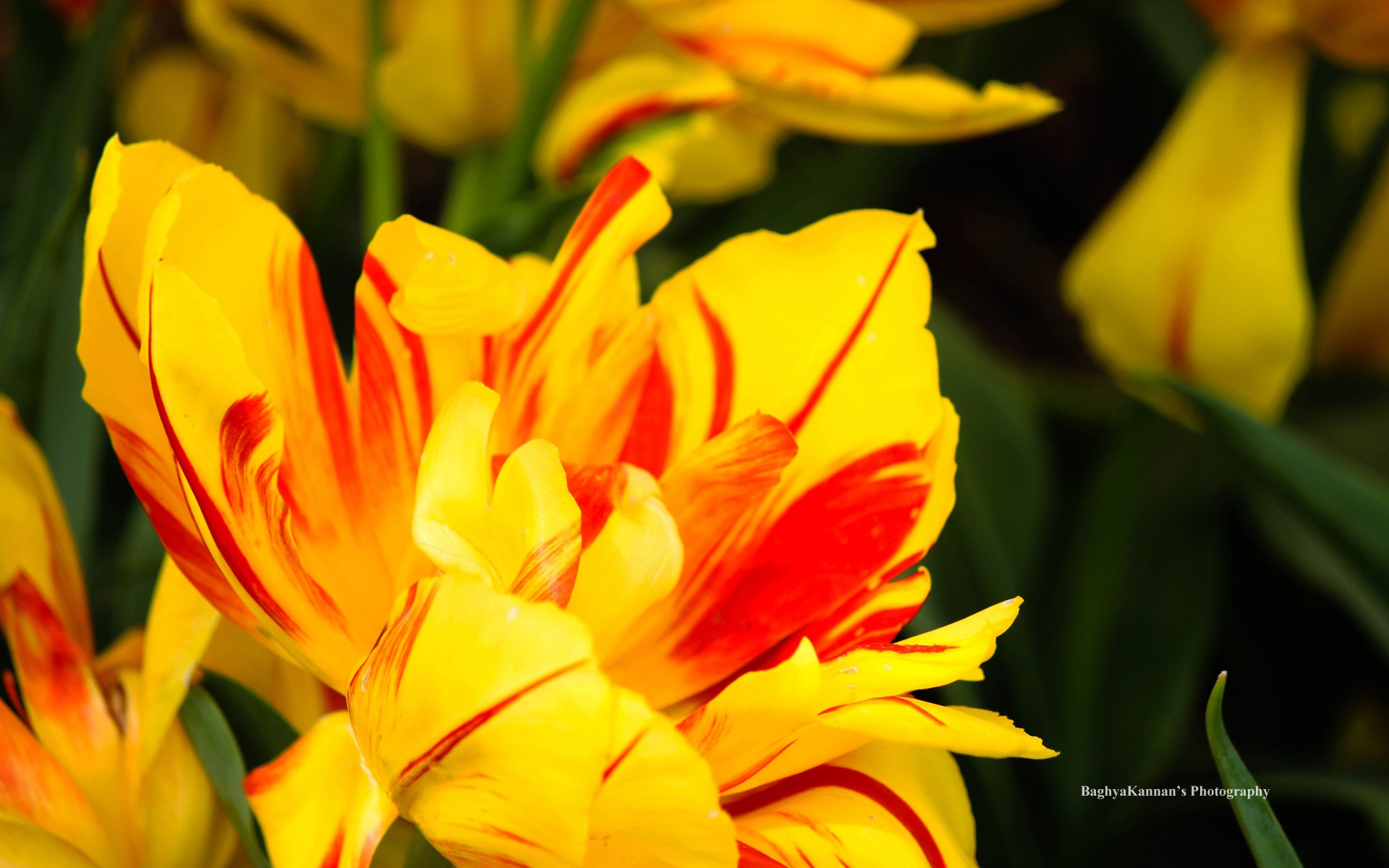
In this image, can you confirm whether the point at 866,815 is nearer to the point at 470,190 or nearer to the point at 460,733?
the point at 460,733

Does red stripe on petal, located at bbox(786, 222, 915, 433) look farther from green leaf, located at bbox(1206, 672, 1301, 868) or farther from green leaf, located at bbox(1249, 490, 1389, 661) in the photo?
green leaf, located at bbox(1249, 490, 1389, 661)

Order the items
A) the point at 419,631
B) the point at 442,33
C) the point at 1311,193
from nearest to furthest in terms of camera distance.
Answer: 1. the point at 419,631
2. the point at 442,33
3. the point at 1311,193

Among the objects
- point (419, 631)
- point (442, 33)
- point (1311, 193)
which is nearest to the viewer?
point (419, 631)

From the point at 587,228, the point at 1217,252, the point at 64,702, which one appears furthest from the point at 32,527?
the point at 1217,252

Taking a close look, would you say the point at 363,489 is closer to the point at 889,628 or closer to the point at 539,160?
the point at 889,628

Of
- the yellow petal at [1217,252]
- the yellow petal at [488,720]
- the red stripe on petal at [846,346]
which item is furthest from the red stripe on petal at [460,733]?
the yellow petal at [1217,252]

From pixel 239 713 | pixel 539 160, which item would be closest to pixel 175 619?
pixel 239 713

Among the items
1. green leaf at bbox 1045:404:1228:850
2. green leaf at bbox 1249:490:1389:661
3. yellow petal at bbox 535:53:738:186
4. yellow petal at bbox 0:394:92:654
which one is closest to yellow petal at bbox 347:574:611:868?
yellow petal at bbox 0:394:92:654
